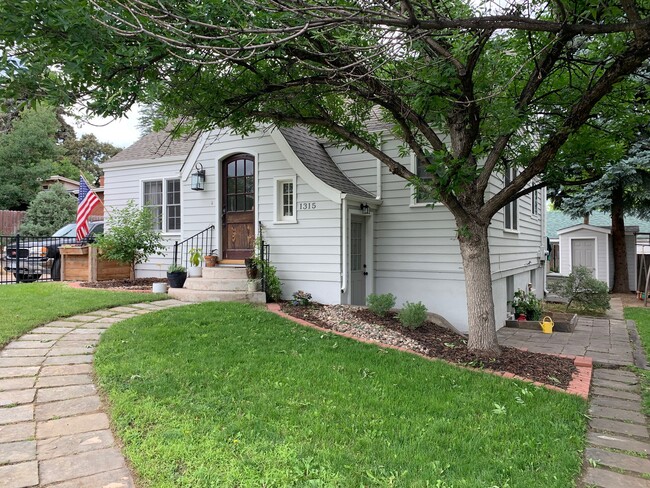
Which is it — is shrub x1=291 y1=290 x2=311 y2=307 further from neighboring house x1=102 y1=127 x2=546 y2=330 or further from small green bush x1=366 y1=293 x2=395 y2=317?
small green bush x1=366 y1=293 x2=395 y2=317

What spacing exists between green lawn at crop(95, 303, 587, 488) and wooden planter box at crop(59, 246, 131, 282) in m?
6.15

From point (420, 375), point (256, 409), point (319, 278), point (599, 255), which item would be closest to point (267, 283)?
point (319, 278)

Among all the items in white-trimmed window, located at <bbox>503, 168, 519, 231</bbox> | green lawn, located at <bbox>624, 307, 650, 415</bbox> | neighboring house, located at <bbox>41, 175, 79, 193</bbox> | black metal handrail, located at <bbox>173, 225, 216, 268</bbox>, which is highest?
neighboring house, located at <bbox>41, 175, 79, 193</bbox>

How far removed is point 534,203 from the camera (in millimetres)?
12969

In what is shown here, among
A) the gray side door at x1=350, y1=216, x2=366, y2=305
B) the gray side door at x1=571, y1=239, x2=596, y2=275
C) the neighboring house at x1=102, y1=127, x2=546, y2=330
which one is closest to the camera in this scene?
the neighboring house at x1=102, y1=127, x2=546, y2=330

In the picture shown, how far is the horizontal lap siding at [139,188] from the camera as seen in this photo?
11.0 meters

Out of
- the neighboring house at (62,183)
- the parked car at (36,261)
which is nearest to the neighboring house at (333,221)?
the parked car at (36,261)

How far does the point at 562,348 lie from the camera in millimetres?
6672

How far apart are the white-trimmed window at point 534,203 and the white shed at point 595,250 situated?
4.21 m

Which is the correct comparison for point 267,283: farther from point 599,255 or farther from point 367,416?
point 599,255

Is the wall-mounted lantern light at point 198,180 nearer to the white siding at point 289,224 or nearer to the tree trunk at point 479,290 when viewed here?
the white siding at point 289,224

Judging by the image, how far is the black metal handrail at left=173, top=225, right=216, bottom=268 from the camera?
31.8 feet

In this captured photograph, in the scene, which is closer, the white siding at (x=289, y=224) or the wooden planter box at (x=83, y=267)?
the white siding at (x=289, y=224)

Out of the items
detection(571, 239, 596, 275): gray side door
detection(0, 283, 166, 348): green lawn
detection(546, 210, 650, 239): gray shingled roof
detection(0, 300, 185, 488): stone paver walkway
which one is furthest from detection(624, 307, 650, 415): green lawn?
detection(0, 283, 166, 348): green lawn
